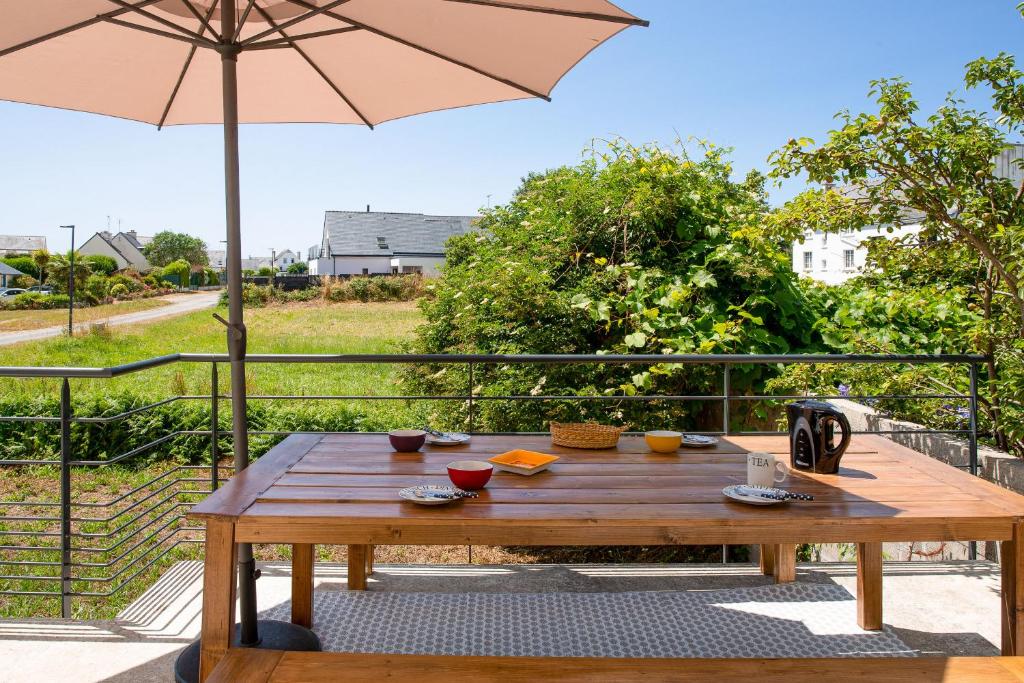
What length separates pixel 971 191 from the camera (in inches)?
129

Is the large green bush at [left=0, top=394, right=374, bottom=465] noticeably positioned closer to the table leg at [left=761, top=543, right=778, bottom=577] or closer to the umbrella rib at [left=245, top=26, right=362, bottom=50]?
the umbrella rib at [left=245, top=26, right=362, bottom=50]

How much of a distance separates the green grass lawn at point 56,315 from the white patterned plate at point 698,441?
2417 cm

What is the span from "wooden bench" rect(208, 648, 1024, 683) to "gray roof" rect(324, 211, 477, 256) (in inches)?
1380

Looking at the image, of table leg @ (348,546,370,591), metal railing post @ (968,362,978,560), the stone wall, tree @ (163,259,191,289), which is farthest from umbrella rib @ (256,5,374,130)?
tree @ (163,259,191,289)

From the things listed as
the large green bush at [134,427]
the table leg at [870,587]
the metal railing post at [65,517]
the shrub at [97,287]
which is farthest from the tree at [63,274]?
the table leg at [870,587]

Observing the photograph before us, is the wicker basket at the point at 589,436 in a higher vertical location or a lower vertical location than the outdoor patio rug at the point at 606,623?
higher

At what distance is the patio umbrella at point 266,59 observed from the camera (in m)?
2.05

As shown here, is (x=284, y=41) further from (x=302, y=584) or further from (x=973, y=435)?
(x=973, y=435)

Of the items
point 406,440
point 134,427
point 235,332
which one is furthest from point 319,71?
point 134,427

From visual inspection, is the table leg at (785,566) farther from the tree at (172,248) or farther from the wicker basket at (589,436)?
the tree at (172,248)

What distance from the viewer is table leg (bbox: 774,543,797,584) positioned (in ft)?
9.29

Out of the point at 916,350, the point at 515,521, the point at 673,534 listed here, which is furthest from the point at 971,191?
the point at 515,521

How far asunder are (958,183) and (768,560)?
71.2 inches

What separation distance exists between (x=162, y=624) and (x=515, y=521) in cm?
159
